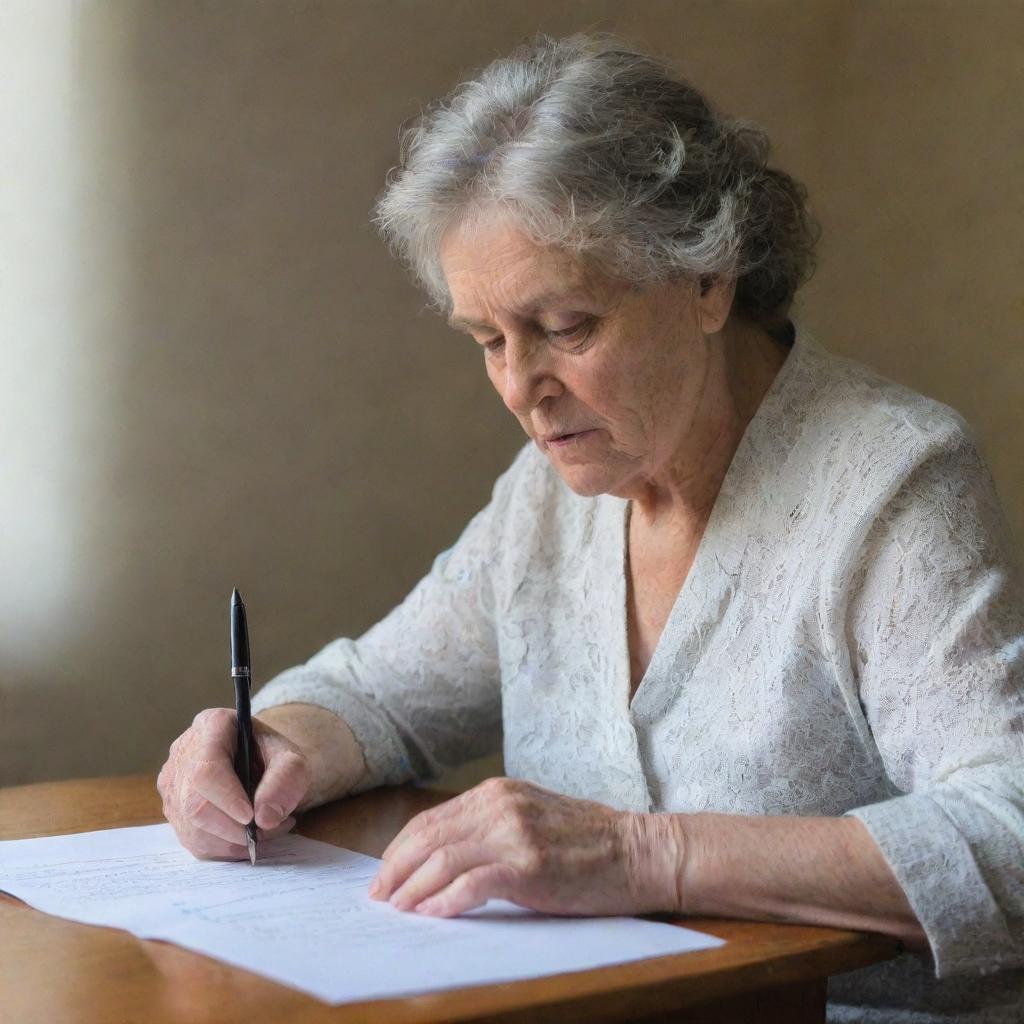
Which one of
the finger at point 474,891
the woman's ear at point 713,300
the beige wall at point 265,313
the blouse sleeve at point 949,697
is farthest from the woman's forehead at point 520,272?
the beige wall at point 265,313

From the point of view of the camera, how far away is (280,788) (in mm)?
1398

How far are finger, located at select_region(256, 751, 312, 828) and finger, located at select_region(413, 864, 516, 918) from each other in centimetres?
32

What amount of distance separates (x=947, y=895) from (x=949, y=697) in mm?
235

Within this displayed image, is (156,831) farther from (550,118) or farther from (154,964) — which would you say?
(550,118)

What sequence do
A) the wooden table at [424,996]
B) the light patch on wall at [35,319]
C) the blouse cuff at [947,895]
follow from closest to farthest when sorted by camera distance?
the wooden table at [424,996] → the blouse cuff at [947,895] → the light patch on wall at [35,319]

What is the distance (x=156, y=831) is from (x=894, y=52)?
2.05 m

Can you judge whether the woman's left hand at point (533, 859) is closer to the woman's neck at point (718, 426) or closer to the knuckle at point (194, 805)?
the knuckle at point (194, 805)

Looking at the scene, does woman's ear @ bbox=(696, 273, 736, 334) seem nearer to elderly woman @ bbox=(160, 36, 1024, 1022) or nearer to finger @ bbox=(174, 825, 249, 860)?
elderly woman @ bbox=(160, 36, 1024, 1022)

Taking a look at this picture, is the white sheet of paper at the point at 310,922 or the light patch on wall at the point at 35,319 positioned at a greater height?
the light patch on wall at the point at 35,319

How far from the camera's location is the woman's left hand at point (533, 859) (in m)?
1.10

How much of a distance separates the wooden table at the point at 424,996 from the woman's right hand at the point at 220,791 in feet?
0.69

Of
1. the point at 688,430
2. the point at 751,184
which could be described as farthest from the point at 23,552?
the point at 751,184

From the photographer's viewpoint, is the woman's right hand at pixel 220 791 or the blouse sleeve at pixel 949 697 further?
the woman's right hand at pixel 220 791

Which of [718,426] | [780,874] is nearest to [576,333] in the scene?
[718,426]
